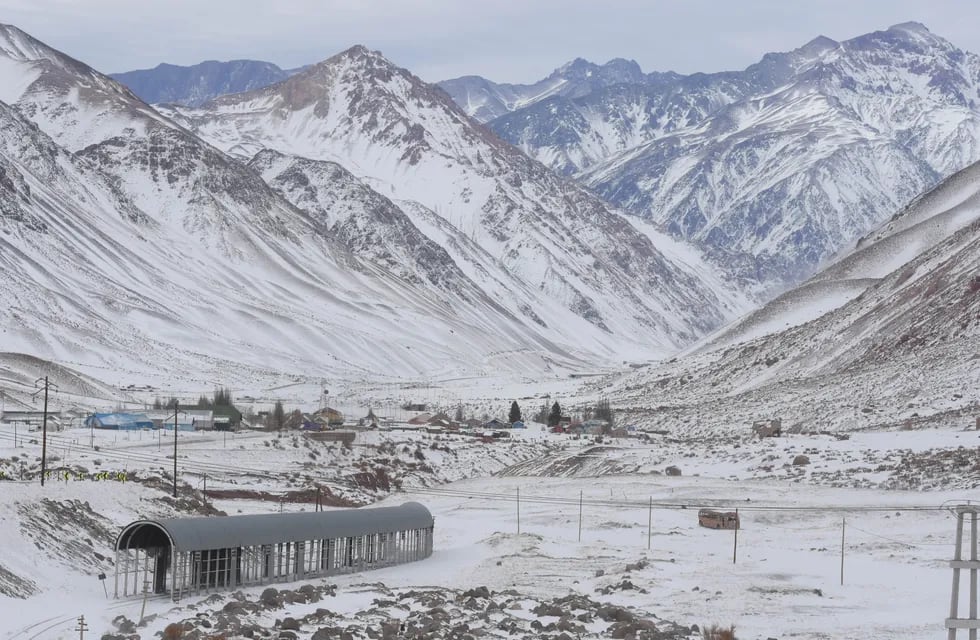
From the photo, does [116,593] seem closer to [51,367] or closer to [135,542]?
[135,542]

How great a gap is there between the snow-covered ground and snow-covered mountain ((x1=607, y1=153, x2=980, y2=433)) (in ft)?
37.5

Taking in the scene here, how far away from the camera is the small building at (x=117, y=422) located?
10381 cm

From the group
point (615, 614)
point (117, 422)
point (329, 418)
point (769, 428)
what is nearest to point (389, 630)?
point (615, 614)

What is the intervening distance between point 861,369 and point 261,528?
82429mm

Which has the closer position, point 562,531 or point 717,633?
point 717,633

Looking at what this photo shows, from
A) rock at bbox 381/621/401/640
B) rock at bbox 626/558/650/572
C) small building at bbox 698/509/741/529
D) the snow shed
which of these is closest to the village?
small building at bbox 698/509/741/529

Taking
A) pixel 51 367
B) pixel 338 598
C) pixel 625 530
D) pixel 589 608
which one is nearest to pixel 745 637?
pixel 589 608

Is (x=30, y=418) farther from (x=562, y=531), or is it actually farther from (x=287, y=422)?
(x=562, y=531)

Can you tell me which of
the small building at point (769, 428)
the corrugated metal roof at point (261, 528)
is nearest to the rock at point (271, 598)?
the corrugated metal roof at point (261, 528)

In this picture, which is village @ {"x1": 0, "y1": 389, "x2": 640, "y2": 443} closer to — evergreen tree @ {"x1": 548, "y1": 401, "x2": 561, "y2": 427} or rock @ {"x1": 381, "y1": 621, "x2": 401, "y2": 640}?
evergreen tree @ {"x1": 548, "y1": 401, "x2": 561, "y2": 427}

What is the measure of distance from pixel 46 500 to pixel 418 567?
1465 centimetres

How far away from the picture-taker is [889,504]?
68250 mm

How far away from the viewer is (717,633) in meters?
39.8

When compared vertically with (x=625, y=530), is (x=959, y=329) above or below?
above
